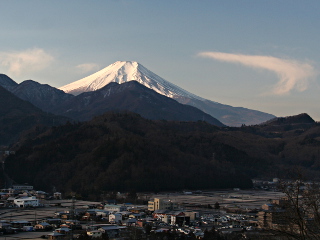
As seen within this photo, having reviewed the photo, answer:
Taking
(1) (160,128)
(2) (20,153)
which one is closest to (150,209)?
(2) (20,153)

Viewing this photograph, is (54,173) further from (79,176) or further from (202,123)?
(202,123)

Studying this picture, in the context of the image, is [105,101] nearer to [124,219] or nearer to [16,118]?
[16,118]

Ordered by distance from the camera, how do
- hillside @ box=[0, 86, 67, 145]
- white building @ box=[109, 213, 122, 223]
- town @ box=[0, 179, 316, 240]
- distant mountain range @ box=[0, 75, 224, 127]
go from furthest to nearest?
distant mountain range @ box=[0, 75, 224, 127] < hillside @ box=[0, 86, 67, 145] < white building @ box=[109, 213, 122, 223] < town @ box=[0, 179, 316, 240]

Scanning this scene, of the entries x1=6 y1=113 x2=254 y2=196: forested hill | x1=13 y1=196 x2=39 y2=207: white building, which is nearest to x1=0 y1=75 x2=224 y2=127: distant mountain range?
x1=6 y1=113 x2=254 y2=196: forested hill

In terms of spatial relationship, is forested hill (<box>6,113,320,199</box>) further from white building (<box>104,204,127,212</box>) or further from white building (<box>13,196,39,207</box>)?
white building (<box>104,204,127,212</box>)

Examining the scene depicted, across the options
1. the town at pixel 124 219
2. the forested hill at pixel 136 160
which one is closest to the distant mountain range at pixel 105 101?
the forested hill at pixel 136 160

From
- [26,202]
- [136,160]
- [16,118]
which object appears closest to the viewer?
[26,202]

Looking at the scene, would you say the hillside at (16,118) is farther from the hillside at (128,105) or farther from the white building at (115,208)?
the white building at (115,208)

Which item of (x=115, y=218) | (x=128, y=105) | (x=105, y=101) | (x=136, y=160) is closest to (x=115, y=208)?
(x=115, y=218)
